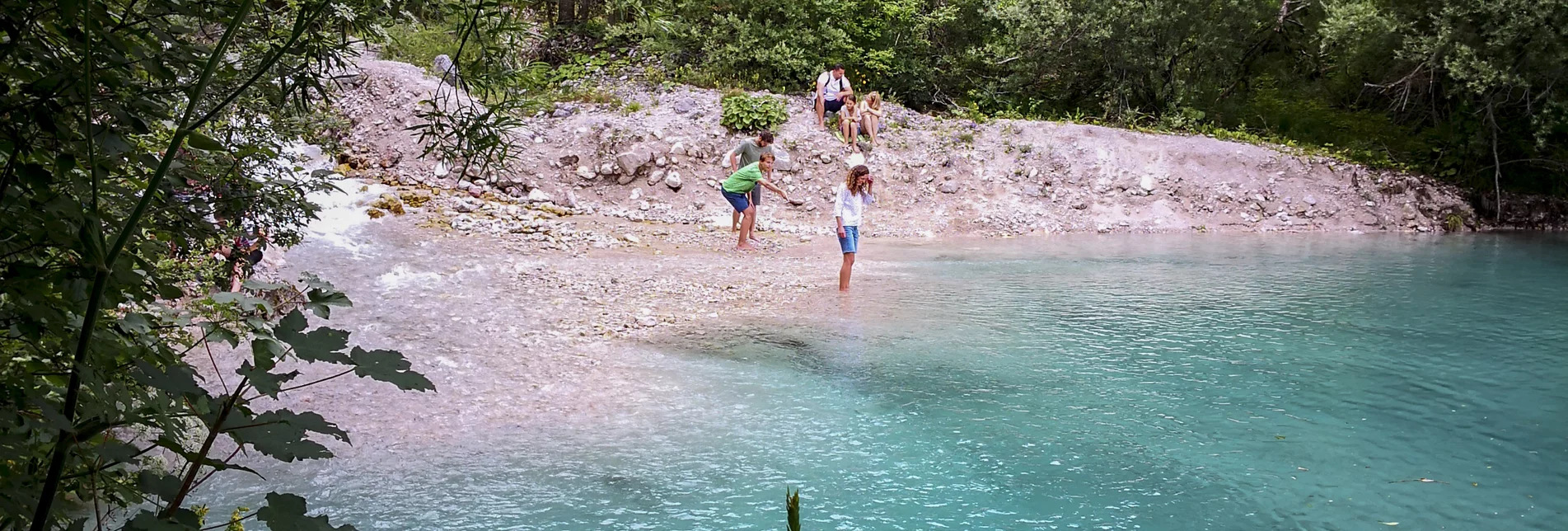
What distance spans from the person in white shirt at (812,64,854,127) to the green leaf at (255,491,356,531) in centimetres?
2032

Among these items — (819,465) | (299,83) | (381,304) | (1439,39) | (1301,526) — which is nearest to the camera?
(299,83)

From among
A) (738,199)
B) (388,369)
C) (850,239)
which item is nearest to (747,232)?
(738,199)

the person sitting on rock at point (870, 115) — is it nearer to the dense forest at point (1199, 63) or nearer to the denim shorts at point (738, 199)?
the dense forest at point (1199, 63)

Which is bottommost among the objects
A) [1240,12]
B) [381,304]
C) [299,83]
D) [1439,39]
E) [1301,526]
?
[1301,526]

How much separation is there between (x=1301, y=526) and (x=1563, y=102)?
65.3 feet

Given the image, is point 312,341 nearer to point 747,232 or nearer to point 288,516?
point 288,516

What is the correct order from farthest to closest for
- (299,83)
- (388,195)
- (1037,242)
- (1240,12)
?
(1240,12), (1037,242), (388,195), (299,83)

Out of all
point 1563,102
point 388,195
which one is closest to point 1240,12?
point 1563,102

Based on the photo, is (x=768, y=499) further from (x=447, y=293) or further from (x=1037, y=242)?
(x=1037, y=242)

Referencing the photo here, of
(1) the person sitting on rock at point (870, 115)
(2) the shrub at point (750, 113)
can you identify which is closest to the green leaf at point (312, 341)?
(2) the shrub at point (750, 113)

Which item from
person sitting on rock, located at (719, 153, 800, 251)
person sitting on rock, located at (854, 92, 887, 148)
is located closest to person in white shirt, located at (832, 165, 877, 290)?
person sitting on rock, located at (719, 153, 800, 251)

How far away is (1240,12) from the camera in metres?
24.5

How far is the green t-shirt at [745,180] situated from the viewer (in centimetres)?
1573

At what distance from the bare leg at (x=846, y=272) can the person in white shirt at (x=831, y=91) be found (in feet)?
31.8
